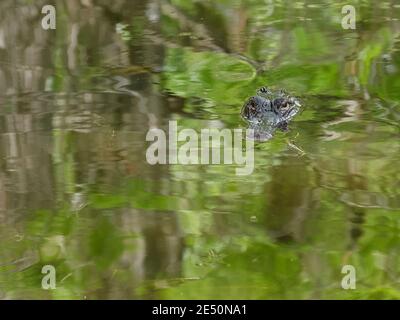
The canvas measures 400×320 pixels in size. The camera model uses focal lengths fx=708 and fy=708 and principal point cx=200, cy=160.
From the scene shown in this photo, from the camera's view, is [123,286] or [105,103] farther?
[105,103]

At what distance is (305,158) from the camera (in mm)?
1891

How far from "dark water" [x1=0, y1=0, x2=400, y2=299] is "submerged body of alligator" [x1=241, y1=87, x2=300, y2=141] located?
0.09 feet

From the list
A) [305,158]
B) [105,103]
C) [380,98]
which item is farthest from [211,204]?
[380,98]

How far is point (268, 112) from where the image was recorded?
2.02 meters

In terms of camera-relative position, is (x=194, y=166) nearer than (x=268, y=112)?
Yes

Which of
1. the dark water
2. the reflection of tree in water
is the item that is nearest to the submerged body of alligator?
the dark water

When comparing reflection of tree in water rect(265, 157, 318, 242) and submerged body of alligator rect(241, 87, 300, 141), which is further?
submerged body of alligator rect(241, 87, 300, 141)

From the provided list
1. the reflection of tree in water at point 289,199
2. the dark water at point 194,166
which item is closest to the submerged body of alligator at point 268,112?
the dark water at point 194,166

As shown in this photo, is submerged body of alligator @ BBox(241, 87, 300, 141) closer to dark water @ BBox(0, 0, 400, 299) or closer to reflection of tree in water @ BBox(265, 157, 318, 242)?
dark water @ BBox(0, 0, 400, 299)

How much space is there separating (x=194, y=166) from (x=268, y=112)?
28cm

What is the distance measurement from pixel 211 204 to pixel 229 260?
6.6 inches

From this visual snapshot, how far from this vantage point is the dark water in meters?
1.71
